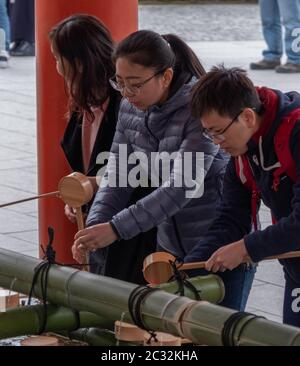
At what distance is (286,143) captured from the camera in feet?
10.3

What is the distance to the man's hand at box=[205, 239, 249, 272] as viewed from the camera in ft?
10.1

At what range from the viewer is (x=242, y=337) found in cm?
240

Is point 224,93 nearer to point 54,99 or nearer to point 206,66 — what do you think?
point 54,99

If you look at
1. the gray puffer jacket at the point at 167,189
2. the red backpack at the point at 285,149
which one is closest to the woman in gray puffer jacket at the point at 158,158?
the gray puffer jacket at the point at 167,189

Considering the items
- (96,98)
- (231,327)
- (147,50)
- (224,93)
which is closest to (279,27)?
(96,98)

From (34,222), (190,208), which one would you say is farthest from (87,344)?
(34,222)

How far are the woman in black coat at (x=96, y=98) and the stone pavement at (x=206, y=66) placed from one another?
3.61 ft

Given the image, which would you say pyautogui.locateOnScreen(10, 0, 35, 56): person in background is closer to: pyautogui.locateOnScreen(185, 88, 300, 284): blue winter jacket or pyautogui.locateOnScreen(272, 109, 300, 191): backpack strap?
pyautogui.locateOnScreen(185, 88, 300, 284): blue winter jacket

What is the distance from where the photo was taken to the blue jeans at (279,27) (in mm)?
10727

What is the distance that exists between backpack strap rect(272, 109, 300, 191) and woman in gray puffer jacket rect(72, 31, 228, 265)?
47cm

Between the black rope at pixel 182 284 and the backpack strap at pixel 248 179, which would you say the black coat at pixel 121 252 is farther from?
the black rope at pixel 182 284

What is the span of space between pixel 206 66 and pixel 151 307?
8.72 m

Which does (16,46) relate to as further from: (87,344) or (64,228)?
(87,344)

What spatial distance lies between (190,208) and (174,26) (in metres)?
10.9
